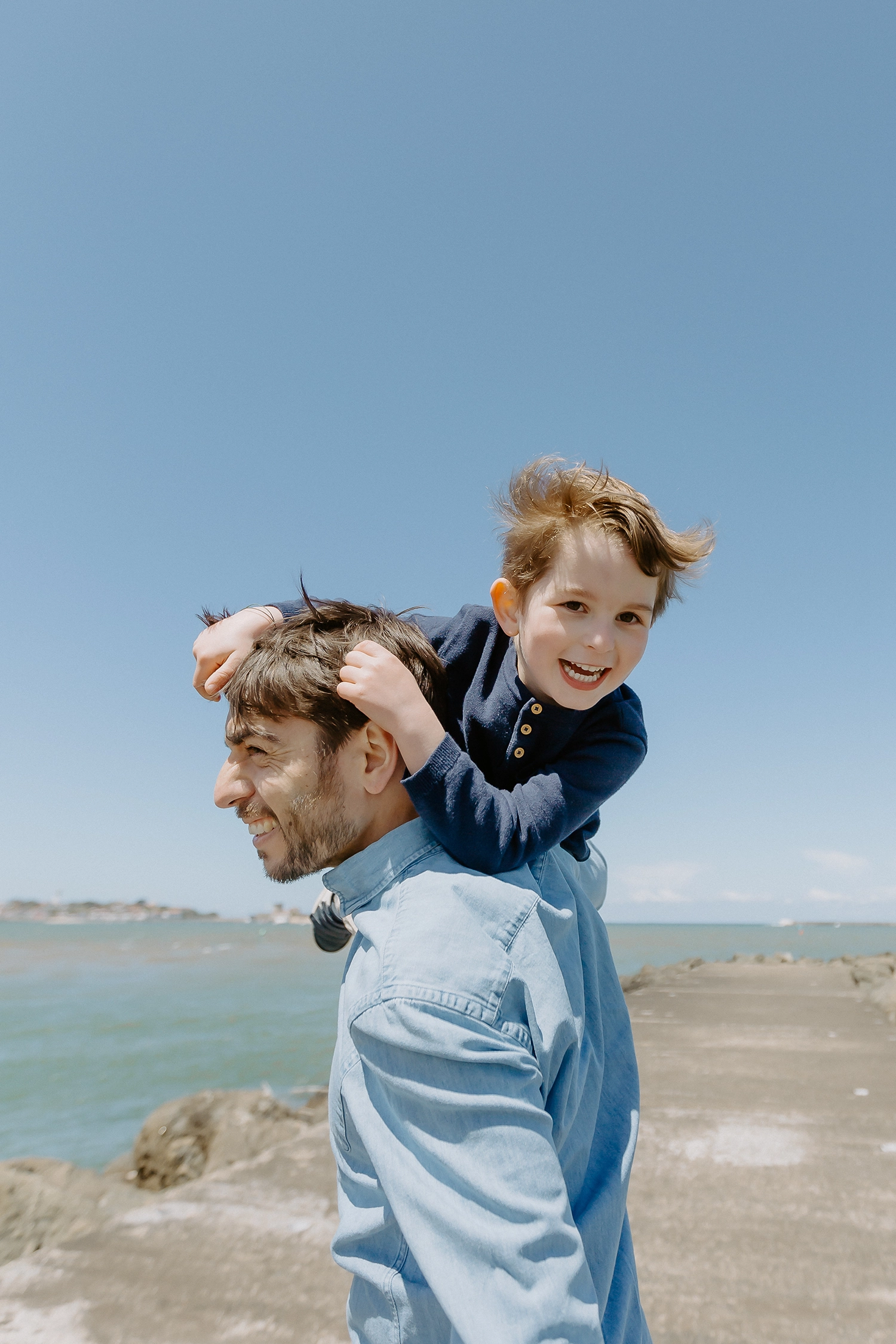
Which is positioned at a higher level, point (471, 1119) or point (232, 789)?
point (232, 789)

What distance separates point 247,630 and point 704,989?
12.7 meters

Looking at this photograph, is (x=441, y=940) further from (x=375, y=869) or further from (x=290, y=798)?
(x=290, y=798)

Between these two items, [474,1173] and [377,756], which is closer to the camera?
[474,1173]

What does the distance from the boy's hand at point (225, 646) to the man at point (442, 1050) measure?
0.15 m

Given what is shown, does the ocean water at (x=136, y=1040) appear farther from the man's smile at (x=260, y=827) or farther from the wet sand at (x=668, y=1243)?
the man's smile at (x=260, y=827)

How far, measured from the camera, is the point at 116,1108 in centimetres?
977

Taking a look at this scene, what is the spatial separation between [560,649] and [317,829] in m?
0.58

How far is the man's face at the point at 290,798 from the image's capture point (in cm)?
135

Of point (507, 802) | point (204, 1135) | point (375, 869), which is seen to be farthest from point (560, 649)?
point (204, 1135)

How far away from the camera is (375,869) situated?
1.29m

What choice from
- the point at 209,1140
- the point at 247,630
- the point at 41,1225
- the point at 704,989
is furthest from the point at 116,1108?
the point at 247,630

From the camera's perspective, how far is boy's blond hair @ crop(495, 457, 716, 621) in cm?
162

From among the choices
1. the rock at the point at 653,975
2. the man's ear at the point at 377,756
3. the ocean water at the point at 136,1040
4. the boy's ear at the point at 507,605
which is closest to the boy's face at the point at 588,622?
the boy's ear at the point at 507,605

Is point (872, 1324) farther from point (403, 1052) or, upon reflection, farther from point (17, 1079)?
point (17, 1079)
